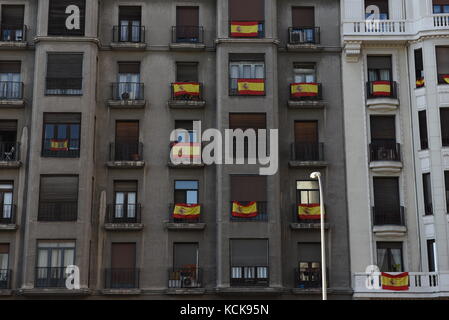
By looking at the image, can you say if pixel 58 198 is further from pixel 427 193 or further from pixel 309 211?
pixel 427 193

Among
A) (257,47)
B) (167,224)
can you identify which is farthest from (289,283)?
(257,47)

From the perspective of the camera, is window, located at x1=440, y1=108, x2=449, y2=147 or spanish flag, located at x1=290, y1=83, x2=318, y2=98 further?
spanish flag, located at x1=290, y1=83, x2=318, y2=98

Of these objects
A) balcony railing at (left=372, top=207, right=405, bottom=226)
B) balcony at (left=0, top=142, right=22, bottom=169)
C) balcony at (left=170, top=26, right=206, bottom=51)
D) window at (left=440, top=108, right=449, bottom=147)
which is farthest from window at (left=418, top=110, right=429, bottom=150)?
balcony at (left=0, top=142, right=22, bottom=169)

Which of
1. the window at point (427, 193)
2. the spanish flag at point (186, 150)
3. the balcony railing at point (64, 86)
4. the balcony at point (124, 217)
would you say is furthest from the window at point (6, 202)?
the window at point (427, 193)

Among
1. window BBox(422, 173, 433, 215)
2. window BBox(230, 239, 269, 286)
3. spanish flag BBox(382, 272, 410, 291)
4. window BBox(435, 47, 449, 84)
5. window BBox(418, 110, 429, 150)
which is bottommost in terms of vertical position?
spanish flag BBox(382, 272, 410, 291)

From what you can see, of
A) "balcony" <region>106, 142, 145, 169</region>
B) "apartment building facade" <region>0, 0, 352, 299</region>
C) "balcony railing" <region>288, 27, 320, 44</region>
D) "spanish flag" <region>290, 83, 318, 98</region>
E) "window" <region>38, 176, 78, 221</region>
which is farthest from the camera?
"balcony railing" <region>288, 27, 320, 44</region>

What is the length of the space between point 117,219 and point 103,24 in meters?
10.5

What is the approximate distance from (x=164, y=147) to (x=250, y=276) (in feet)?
25.8

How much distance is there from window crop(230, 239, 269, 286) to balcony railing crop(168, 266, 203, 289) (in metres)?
1.73

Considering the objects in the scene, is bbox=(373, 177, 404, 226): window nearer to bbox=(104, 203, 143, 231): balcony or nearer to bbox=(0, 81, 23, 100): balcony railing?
bbox=(104, 203, 143, 231): balcony

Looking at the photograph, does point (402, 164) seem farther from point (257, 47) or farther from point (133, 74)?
point (133, 74)

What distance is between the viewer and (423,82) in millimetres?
35781

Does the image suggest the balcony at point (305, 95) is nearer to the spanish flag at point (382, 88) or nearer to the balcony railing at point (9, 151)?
the spanish flag at point (382, 88)

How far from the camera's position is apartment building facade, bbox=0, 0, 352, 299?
111 ft
